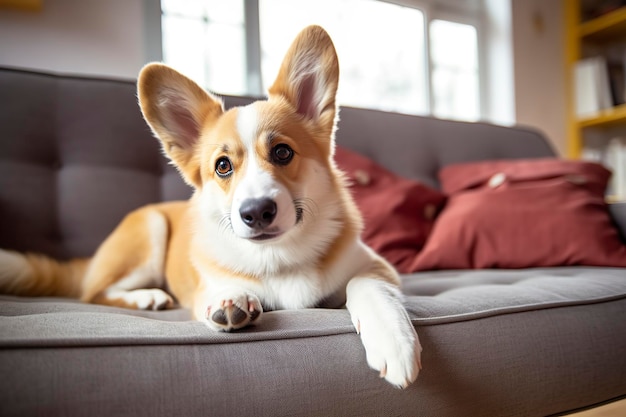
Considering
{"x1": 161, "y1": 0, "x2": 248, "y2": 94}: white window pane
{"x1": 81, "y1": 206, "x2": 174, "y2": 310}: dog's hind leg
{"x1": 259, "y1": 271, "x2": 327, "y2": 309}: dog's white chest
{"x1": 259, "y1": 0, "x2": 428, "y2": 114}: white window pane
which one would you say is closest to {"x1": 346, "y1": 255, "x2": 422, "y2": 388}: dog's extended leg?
{"x1": 259, "y1": 271, "x2": 327, "y2": 309}: dog's white chest

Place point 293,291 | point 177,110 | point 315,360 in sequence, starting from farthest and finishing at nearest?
point 177,110, point 293,291, point 315,360

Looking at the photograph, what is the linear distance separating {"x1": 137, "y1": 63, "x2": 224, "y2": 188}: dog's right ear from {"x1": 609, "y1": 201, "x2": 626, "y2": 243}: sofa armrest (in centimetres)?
137

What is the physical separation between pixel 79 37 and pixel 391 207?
153cm

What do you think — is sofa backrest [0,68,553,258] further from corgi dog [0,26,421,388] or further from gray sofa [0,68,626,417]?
corgi dog [0,26,421,388]

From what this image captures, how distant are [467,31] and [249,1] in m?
1.72

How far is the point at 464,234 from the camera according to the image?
1.60 meters

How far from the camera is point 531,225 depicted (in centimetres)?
156

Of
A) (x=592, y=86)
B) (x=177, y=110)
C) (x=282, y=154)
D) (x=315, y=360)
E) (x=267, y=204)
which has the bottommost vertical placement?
(x=315, y=360)

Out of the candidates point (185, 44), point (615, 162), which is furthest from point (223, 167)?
point (615, 162)

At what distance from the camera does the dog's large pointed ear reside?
1071mm

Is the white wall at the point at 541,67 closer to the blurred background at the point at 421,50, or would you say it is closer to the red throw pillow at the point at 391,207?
the blurred background at the point at 421,50

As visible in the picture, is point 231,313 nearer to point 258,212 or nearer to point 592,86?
point 258,212

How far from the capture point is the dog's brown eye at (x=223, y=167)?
1.02m

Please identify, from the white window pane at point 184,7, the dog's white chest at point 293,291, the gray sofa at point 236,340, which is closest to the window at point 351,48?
the white window pane at point 184,7
